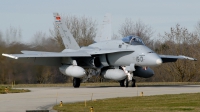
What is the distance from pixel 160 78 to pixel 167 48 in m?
3.74

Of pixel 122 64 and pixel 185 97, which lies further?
pixel 122 64

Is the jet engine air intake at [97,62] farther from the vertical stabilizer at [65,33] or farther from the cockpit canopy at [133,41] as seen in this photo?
the vertical stabilizer at [65,33]

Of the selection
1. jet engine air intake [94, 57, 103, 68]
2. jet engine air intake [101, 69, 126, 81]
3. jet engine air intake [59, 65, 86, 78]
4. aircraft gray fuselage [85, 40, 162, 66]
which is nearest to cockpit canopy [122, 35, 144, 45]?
aircraft gray fuselage [85, 40, 162, 66]

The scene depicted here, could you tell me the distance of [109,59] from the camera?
31438 millimetres

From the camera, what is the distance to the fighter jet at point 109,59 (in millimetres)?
29516

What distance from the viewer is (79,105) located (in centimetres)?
1814

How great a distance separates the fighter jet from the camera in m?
29.5

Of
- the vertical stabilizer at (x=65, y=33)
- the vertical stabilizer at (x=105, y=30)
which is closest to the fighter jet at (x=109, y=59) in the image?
the vertical stabilizer at (x=65, y=33)

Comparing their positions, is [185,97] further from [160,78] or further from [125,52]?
[160,78]

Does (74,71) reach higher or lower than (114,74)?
higher

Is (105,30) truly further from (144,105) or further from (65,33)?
(144,105)

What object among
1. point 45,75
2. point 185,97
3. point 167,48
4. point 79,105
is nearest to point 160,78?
point 167,48

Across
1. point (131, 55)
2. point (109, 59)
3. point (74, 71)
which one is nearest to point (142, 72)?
point (109, 59)

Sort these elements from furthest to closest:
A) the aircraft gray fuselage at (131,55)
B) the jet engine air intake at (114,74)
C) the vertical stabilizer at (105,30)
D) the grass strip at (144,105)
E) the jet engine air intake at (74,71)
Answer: the vertical stabilizer at (105,30) < the jet engine air intake at (74,71) < the jet engine air intake at (114,74) < the aircraft gray fuselage at (131,55) < the grass strip at (144,105)
